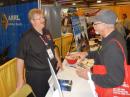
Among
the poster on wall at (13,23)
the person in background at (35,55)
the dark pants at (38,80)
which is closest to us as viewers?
the person in background at (35,55)

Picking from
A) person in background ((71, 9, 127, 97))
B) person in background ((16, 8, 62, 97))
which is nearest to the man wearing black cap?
person in background ((71, 9, 127, 97))

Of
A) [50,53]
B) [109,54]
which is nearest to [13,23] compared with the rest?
[50,53]

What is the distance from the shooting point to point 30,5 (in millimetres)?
3879

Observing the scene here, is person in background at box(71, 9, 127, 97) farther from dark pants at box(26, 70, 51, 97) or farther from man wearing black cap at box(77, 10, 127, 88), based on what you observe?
dark pants at box(26, 70, 51, 97)

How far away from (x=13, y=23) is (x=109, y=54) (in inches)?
117

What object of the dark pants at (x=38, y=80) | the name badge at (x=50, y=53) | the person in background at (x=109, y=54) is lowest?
the dark pants at (x=38, y=80)

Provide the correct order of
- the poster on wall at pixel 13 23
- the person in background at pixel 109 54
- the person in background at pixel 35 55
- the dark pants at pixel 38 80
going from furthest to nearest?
the poster on wall at pixel 13 23
the dark pants at pixel 38 80
the person in background at pixel 35 55
the person in background at pixel 109 54

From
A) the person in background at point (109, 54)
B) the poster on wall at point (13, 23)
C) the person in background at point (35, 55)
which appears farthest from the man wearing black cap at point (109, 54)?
the poster on wall at point (13, 23)

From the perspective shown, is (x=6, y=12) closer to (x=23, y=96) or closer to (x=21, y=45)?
(x=21, y=45)

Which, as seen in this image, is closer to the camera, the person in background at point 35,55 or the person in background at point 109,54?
the person in background at point 109,54

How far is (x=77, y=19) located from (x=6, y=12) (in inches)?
54.4

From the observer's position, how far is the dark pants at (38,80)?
2.62m

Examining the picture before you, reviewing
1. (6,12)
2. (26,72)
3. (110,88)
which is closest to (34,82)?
(26,72)

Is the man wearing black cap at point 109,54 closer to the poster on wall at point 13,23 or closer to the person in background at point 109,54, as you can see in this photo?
the person in background at point 109,54
